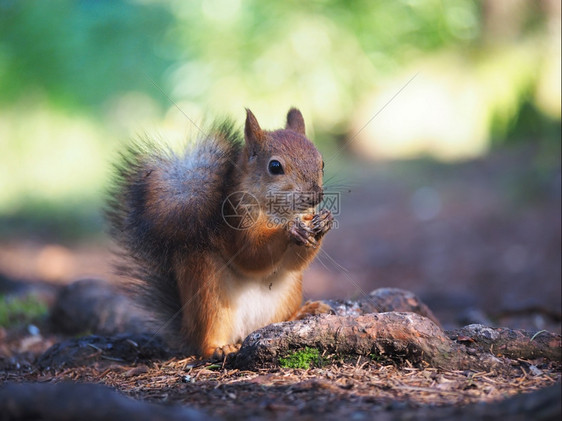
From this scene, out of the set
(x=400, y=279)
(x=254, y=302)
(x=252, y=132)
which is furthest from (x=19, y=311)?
(x=400, y=279)

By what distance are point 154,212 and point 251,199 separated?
44cm

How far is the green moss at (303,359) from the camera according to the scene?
2199 mm

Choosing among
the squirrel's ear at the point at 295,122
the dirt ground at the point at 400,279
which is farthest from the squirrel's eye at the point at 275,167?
the squirrel's ear at the point at 295,122

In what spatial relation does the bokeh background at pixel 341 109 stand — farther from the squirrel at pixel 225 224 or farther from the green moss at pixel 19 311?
the squirrel at pixel 225 224

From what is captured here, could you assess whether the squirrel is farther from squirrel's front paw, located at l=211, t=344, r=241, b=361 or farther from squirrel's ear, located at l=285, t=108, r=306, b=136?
squirrel's ear, located at l=285, t=108, r=306, b=136

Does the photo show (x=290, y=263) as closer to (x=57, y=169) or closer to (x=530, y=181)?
(x=530, y=181)

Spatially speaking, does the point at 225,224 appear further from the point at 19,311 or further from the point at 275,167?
the point at 19,311

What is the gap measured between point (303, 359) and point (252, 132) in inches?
45.2

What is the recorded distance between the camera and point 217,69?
888 centimetres

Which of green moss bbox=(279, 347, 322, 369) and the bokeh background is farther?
the bokeh background

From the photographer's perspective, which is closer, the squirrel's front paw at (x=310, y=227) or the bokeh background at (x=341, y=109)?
the squirrel's front paw at (x=310, y=227)

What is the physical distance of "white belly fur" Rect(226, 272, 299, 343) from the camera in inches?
109

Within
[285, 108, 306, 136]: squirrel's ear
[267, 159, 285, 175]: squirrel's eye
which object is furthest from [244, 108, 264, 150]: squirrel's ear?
[285, 108, 306, 136]: squirrel's ear

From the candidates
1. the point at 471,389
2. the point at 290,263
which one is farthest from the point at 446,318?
the point at 471,389
